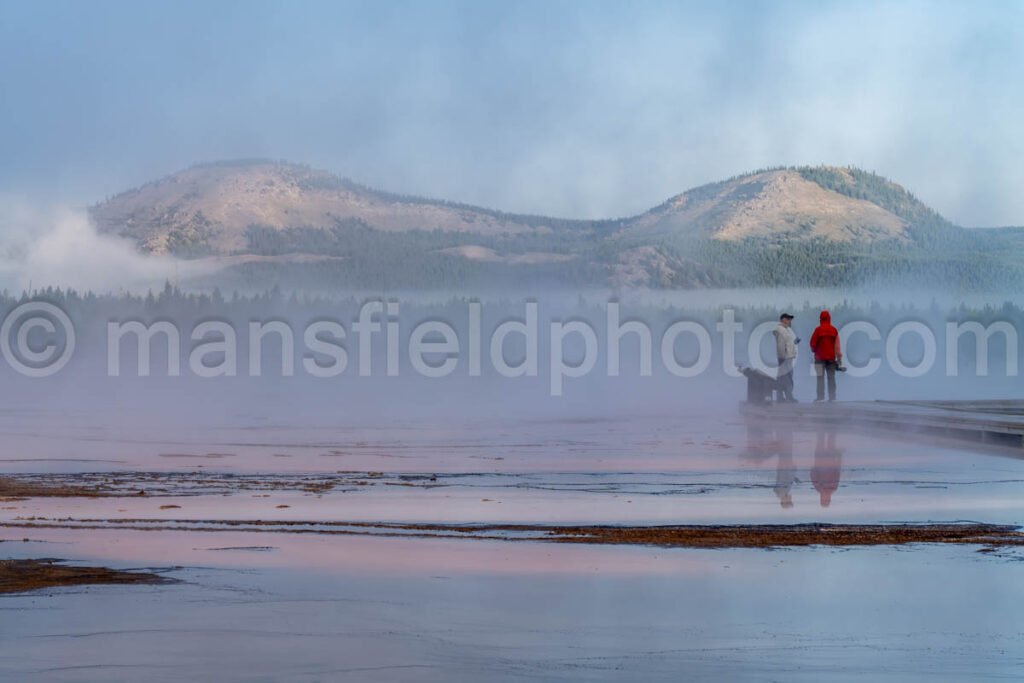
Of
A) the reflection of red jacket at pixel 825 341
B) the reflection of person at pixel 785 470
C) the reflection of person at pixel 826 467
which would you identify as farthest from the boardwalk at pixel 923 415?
the reflection of person at pixel 785 470

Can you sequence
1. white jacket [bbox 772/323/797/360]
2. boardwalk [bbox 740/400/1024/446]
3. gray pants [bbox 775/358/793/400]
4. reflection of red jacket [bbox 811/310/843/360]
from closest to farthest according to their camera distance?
1. boardwalk [bbox 740/400/1024/446]
2. reflection of red jacket [bbox 811/310/843/360]
3. white jacket [bbox 772/323/797/360]
4. gray pants [bbox 775/358/793/400]

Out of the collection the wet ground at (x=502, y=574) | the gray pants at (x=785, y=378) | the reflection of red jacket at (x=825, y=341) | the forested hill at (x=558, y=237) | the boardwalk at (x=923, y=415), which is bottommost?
the wet ground at (x=502, y=574)

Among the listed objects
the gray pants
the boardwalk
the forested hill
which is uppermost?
the forested hill

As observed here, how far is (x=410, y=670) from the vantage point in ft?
25.1

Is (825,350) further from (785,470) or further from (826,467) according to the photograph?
(785,470)

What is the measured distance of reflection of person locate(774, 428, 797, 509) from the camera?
1447cm

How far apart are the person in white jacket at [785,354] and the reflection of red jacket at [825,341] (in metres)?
0.35

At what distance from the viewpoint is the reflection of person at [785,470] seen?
14.5 metres

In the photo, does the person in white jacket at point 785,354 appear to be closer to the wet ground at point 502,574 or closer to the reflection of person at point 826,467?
the reflection of person at point 826,467

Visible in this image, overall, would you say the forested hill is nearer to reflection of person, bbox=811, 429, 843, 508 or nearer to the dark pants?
the dark pants

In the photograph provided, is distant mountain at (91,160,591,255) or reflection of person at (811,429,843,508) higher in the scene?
distant mountain at (91,160,591,255)

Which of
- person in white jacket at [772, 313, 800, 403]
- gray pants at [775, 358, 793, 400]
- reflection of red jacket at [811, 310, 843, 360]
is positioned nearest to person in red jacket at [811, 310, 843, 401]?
reflection of red jacket at [811, 310, 843, 360]

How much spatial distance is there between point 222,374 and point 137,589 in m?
Result: 46.6

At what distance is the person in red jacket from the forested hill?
65728 mm
